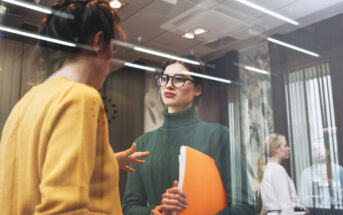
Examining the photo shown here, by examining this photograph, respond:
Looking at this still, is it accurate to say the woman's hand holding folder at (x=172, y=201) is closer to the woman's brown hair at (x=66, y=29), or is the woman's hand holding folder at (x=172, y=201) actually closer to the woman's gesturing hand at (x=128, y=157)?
the woman's gesturing hand at (x=128, y=157)

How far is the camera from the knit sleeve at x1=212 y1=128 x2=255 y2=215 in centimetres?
158

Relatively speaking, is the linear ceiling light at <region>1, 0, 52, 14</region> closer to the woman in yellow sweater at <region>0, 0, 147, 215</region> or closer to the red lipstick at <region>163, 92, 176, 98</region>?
the woman in yellow sweater at <region>0, 0, 147, 215</region>

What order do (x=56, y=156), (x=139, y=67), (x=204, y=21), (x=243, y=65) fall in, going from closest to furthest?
1. (x=56, y=156)
2. (x=139, y=67)
3. (x=204, y=21)
4. (x=243, y=65)

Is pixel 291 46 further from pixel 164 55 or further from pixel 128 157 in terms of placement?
pixel 128 157

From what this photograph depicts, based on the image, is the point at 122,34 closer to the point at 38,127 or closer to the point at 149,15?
the point at 149,15

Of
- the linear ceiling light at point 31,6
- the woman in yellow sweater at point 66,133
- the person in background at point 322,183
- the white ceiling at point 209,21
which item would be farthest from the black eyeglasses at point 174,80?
the person in background at point 322,183

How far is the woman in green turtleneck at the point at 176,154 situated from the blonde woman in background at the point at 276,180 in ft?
0.49

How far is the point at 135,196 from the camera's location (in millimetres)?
1305

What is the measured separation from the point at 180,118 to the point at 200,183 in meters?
0.30

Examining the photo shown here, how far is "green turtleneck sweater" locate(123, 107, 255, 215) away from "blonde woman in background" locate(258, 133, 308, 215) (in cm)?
15

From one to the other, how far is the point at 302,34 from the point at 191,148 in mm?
1090

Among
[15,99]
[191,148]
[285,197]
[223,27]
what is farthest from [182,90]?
[285,197]

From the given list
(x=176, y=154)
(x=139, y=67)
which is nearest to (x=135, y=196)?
(x=176, y=154)

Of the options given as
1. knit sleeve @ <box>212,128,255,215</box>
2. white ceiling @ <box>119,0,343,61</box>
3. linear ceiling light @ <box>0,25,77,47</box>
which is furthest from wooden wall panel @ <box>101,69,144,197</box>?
knit sleeve @ <box>212,128,255,215</box>
